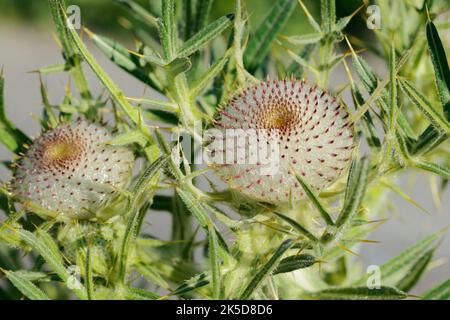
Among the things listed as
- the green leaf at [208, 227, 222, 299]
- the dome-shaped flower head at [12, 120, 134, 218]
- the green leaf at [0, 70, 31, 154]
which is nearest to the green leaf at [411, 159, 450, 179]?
the green leaf at [208, 227, 222, 299]

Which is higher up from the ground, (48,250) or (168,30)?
(168,30)

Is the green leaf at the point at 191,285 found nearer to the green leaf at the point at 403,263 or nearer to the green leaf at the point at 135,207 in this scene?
the green leaf at the point at 135,207

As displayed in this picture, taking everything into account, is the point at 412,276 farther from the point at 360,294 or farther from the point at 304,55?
the point at 304,55

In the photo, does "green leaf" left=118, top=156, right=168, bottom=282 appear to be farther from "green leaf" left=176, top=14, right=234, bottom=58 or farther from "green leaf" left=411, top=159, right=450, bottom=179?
"green leaf" left=411, top=159, right=450, bottom=179

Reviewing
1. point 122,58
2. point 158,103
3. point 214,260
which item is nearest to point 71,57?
point 122,58

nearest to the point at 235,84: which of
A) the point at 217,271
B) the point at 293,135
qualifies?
the point at 293,135

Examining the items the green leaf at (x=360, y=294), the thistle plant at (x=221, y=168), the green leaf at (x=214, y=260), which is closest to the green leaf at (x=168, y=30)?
the thistle plant at (x=221, y=168)
